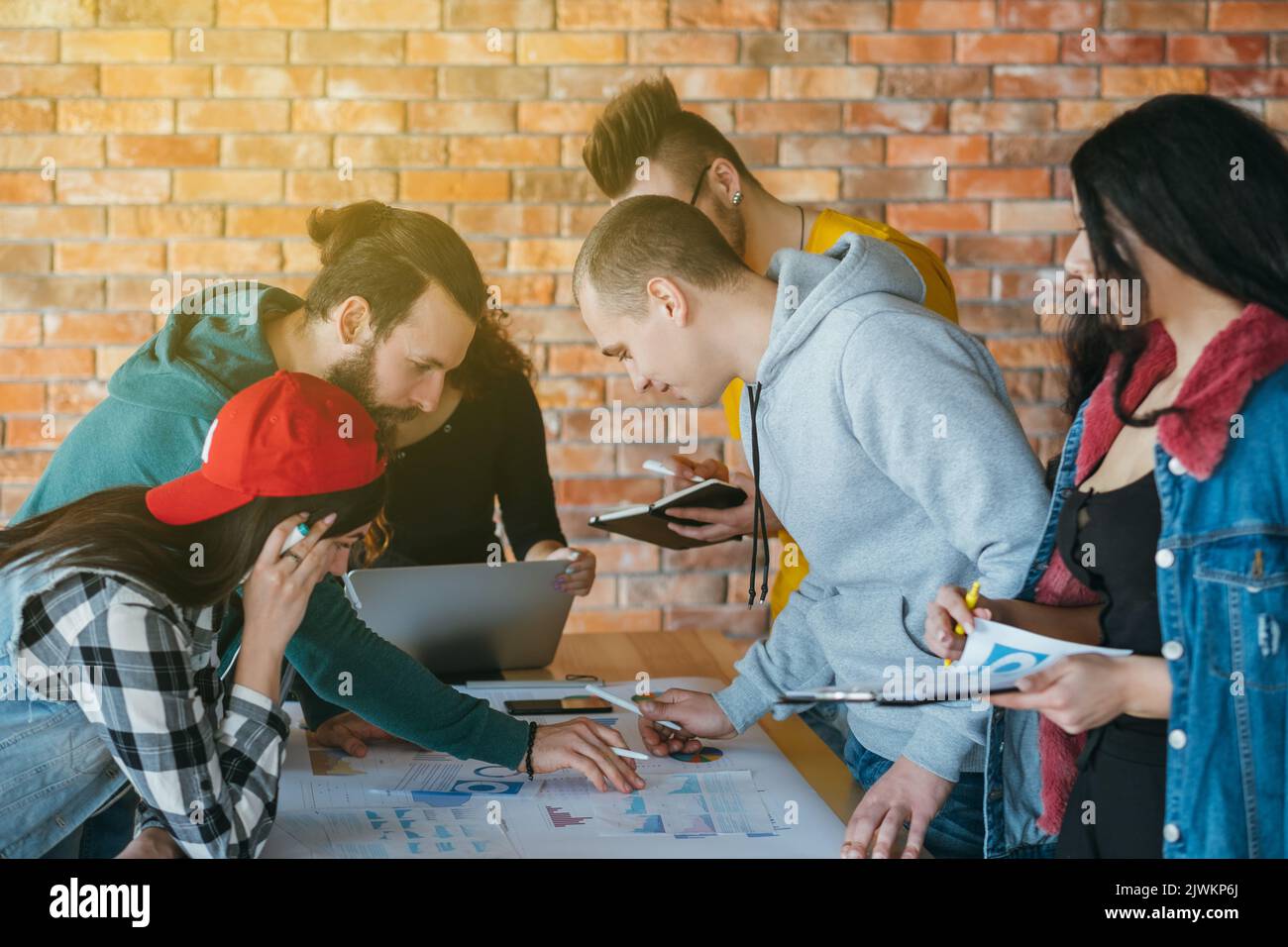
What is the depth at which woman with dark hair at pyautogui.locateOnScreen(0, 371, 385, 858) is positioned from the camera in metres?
1.15

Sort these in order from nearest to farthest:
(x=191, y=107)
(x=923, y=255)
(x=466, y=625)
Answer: (x=466, y=625), (x=923, y=255), (x=191, y=107)

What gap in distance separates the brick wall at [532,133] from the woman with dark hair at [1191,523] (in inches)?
70.2

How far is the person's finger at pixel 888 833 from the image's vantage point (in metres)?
1.22

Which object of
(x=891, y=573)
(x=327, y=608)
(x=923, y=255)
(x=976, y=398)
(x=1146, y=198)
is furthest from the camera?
(x=923, y=255)

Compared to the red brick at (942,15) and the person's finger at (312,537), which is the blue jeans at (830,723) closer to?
the person's finger at (312,537)

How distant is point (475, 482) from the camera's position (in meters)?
2.31

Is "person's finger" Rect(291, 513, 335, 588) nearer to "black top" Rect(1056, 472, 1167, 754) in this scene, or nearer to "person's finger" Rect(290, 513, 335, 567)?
"person's finger" Rect(290, 513, 335, 567)

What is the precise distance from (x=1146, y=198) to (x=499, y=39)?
6.63 ft

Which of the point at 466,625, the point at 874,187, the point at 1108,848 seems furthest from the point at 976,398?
the point at 874,187

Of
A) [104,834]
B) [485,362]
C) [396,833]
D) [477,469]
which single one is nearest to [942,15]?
[485,362]

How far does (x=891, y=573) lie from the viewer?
1.39 meters

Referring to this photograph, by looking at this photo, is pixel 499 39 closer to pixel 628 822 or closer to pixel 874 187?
pixel 874 187

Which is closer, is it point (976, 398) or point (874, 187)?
point (976, 398)
